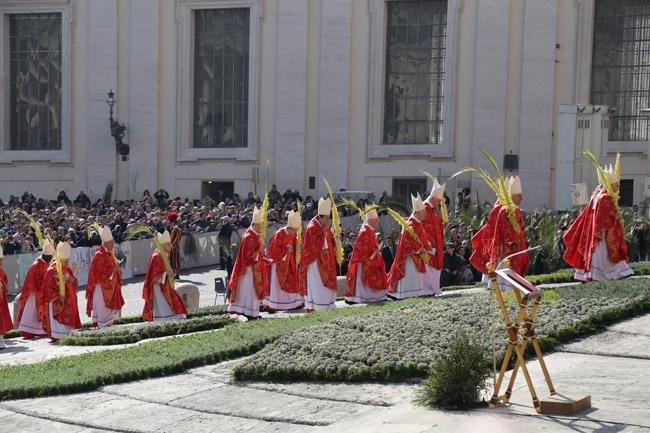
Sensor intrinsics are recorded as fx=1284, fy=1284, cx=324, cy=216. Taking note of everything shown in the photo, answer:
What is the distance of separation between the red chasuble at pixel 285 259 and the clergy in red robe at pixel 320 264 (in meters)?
0.18

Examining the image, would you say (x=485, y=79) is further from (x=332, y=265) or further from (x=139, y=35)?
(x=332, y=265)

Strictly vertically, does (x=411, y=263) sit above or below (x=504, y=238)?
below

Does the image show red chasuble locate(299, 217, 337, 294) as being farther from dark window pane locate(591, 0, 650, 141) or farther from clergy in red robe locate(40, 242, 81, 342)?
dark window pane locate(591, 0, 650, 141)

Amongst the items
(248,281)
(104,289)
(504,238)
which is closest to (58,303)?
(104,289)

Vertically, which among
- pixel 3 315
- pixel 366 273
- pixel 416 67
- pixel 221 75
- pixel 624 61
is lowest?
pixel 3 315

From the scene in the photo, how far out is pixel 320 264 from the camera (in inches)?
790

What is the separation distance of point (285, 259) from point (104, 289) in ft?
10.2

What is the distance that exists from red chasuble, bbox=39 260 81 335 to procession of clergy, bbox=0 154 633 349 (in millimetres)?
16

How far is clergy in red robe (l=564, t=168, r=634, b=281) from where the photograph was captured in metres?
19.0

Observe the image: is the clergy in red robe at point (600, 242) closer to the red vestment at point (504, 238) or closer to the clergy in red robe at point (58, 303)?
the red vestment at point (504, 238)

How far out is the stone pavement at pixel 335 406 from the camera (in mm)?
10211

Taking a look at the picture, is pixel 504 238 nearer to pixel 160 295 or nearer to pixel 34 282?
pixel 160 295

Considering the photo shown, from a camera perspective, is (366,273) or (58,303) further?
(58,303)

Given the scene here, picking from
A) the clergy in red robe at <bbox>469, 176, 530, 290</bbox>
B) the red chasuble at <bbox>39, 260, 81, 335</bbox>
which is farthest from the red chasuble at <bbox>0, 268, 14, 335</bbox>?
the clergy in red robe at <bbox>469, 176, 530, 290</bbox>
